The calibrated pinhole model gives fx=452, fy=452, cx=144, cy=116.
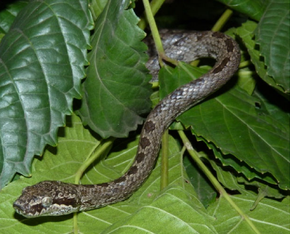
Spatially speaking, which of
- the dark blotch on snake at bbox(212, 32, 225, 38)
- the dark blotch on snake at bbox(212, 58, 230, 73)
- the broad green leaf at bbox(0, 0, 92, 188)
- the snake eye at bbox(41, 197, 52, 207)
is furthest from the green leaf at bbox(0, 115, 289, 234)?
the dark blotch on snake at bbox(212, 32, 225, 38)

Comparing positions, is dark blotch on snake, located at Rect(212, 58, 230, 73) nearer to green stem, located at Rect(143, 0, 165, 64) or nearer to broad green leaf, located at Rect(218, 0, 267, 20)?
broad green leaf, located at Rect(218, 0, 267, 20)

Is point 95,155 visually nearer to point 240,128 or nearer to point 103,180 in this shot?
point 103,180

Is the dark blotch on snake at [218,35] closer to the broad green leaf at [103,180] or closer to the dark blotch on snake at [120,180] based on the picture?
the broad green leaf at [103,180]

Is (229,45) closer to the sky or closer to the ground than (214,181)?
closer to the sky

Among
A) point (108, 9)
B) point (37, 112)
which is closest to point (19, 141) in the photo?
point (37, 112)

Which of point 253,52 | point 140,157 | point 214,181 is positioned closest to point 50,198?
point 140,157

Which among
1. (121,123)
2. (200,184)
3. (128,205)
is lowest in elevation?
(200,184)

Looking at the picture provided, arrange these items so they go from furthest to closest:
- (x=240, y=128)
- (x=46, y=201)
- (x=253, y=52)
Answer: (x=253, y=52)
(x=240, y=128)
(x=46, y=201)
